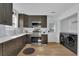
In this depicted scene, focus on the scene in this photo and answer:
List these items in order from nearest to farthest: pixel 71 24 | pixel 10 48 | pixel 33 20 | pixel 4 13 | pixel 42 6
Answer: pixel 10 48 → pixel 4 13 → pixel 42 6 → pixel 71 24 → pixel 33 20

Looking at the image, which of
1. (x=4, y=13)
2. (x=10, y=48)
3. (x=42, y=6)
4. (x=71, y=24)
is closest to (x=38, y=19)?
(x=71, y=24)

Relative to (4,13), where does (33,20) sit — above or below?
above

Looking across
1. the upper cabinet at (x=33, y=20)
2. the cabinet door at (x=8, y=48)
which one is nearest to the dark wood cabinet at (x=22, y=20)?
the upper cabinet at (x=33, y=20)

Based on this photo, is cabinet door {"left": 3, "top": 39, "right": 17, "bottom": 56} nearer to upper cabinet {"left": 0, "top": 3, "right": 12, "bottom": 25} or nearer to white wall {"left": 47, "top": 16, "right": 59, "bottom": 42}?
upper cabinet {"left": 0, "top": 3, "right": 12, "bottom": 25}

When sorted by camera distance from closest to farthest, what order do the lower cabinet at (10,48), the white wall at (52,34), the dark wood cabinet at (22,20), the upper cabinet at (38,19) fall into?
1. the lower cabinet at (10,48)
2. the dark wood cabinet at (22,20)
3. the upper cabinet at (38,19)
4. the white wall at (52,34)

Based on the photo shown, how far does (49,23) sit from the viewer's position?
28.1 ft

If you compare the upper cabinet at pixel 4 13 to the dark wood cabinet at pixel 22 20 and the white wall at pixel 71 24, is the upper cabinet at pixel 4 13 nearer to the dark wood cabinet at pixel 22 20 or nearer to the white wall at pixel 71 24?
the white wall at pixel 71 24

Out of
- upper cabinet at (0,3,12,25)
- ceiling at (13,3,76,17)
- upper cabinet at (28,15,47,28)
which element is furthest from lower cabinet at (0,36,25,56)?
upper cabinet at (28,15,47,28)

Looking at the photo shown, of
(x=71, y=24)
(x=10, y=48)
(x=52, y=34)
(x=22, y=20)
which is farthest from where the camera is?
(x=52, y=34)

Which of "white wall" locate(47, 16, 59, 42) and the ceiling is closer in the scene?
the ceiling

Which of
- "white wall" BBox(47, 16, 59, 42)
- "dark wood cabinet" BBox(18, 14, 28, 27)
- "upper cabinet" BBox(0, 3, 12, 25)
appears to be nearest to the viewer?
"upper cabinet" BBox(0, 3, 12, 25)

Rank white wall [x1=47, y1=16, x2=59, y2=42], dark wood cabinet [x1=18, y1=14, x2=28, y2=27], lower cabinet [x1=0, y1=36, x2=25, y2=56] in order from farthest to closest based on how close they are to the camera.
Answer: white wall [x1=47, y1=16, x2=59, y2=42], dark wood cabinet [x1=18, y1=14, x2=28, y2=27], lower cabinet [x1=0, y1=36, x2=25, y2=56]

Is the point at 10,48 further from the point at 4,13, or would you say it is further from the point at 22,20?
the point at 22,20

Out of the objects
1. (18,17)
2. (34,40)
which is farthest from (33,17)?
(34,40)
